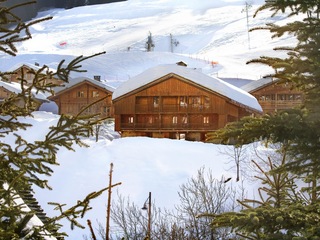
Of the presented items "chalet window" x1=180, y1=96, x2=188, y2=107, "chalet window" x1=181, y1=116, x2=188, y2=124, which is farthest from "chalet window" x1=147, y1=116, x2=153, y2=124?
"chalet window" x1=180, y1=96, x2=188, y2=107

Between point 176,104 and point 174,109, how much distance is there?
0.38 meters

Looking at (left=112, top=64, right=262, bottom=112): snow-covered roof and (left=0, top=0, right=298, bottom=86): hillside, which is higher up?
(left=0, top=0, right=298, bottom=86): hillside

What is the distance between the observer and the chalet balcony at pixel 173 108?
41.6 metres

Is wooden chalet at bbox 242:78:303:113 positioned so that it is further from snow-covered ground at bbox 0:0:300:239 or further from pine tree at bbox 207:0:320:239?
pine tree at bbox 207:0:320:239

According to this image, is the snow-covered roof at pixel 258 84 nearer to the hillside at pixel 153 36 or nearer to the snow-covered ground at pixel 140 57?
the snow-covered ground at pixel 140 57

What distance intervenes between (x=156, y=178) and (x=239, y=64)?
55.6m

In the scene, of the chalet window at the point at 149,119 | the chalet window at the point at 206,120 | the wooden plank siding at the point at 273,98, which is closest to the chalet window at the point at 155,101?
the chalet window at the point at 149,119

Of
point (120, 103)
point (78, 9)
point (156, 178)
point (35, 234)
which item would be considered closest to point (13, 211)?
point (35, 234)

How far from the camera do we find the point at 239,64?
85125 mm

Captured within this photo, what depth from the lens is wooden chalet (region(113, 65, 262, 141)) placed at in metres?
40.7

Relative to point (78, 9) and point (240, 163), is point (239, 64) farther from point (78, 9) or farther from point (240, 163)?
point (78, 9)

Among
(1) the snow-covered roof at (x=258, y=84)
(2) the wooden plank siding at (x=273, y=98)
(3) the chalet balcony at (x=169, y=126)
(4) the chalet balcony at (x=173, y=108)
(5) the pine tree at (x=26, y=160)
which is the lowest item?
(5) the pine tree at (x=26, y=160)

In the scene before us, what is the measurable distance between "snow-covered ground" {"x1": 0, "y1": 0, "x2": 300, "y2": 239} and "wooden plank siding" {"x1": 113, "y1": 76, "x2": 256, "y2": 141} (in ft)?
9.13

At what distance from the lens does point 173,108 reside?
41750mm
